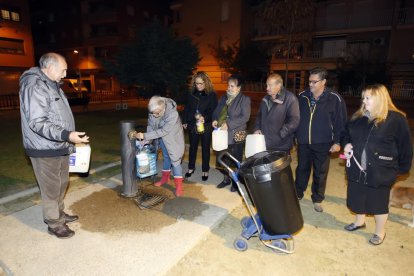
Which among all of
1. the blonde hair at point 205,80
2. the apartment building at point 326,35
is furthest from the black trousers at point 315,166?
the apartment building at point 326,35

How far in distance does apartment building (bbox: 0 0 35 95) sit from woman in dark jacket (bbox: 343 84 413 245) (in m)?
32.3

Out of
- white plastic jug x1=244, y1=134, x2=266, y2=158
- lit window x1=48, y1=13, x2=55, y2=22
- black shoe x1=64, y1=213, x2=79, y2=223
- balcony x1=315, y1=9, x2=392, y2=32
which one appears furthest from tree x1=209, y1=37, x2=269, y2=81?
lit window x1=48, y1=13, x2=55, y2=22

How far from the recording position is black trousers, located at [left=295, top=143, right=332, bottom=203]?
3889 millimetres

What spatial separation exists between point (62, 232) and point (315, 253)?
9.79ft

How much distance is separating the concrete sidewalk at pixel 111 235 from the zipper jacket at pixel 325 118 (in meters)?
1.55

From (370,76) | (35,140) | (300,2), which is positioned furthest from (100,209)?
(370,76)

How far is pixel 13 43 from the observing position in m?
28.2

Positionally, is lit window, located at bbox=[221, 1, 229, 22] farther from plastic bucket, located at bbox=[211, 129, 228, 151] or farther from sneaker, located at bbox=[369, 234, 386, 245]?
sneaker, located at bbox=[369, 234, 386, 245]

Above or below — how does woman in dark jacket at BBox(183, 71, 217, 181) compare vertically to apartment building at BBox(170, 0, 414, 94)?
below

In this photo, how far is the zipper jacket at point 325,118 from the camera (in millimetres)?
3709

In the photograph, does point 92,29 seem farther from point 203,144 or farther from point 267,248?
point 267,248

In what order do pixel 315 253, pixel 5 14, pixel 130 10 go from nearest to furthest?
pixel 315 253 → pixel 5 14 → pixel 130 10

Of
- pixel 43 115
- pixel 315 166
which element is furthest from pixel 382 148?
pixel 43 115

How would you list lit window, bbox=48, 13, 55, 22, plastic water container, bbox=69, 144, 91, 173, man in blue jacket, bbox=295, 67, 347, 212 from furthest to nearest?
lit window, bbox=48, 13, 55, 22, man in blue jacket, bbox=295, 67, 347, 212, plastic water container, bbox=69, 144, 91, 173
